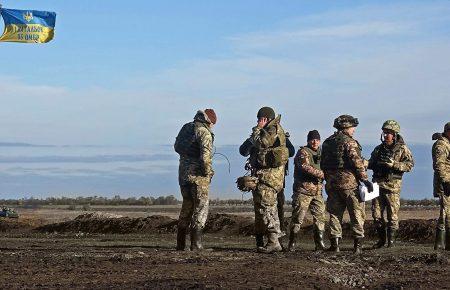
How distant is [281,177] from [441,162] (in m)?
3.37

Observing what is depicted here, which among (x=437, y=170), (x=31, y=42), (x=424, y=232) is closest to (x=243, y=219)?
(x=424, y=232)

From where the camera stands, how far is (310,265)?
13.4 m

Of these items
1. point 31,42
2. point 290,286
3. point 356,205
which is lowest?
point 290,286

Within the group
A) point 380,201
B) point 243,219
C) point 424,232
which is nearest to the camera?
point 380,201

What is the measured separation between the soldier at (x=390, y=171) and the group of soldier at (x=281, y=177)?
66cm

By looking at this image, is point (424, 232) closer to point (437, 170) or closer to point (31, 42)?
point (437, 170)

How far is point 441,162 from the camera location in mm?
17312

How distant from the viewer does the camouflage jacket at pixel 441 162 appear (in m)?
17.2

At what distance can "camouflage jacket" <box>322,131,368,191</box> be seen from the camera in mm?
15898

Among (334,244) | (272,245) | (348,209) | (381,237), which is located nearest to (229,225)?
(381,237)

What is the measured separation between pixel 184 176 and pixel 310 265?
122 inches

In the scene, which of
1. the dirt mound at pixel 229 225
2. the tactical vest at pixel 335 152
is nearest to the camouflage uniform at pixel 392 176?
the tactical vest at pixel 335 152

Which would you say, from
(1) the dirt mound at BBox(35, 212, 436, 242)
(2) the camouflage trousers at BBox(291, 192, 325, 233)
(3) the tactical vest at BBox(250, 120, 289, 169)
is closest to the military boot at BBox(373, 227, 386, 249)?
(2) the camouflage trousers at BBox(291, 192, 325, 233)

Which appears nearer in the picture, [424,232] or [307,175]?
[307,175]
